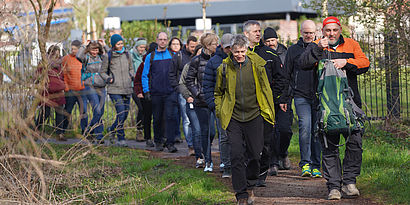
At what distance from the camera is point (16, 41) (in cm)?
789

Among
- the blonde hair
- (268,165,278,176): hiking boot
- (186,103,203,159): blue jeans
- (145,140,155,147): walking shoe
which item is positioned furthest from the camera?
(145,140,155,147): walking shoe

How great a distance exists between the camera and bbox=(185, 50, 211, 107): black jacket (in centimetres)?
940

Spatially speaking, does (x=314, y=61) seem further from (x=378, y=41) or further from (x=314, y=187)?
(x=378, y=41)

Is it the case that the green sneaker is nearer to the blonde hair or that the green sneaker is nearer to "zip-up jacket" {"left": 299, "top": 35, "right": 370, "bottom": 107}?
A: "zip-up jacket" {"left": 299, "top": 35, "right": 370, "bottom": 107}

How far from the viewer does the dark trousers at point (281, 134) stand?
9071 millimetres

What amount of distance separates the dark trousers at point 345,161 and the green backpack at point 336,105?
134 mm

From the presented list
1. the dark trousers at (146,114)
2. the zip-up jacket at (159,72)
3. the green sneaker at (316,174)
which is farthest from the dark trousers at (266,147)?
the dark trousers at (146,114)

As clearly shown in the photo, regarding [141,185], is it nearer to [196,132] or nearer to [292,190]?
[292,190]

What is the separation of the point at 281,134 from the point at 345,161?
84.2 inches

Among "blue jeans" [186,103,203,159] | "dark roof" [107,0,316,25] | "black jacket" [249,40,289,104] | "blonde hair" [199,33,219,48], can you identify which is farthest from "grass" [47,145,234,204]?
"dark roof" [107,0,316,25]

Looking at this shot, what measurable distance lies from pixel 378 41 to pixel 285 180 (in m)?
5.22

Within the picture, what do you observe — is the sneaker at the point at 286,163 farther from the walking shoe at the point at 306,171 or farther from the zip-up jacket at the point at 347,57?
the zip-up jacket at the point at 347,57

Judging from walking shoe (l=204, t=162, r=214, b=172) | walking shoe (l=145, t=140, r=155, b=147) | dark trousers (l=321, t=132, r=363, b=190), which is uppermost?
dark trousers (l=321, t=132, r=363, b=190)

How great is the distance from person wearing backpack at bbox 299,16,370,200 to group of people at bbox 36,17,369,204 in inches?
0.4
